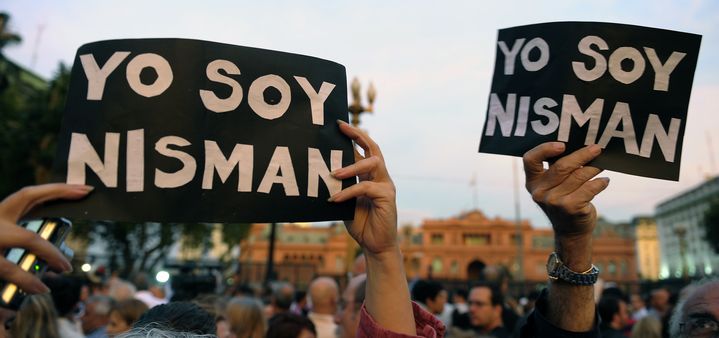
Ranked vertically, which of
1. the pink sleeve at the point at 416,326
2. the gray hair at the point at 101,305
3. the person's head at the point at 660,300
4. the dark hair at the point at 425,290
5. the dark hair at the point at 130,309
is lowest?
the person's head at the point at 660,300

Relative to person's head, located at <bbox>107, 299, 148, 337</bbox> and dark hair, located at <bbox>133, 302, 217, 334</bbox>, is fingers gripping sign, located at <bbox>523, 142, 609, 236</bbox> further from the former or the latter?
person's head, located at <bbox>107, 299, 148, 337</bbox>

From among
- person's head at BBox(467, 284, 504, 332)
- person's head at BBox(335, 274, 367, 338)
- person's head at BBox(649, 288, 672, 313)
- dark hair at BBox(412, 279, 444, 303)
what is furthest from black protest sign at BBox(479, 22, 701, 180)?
person's head at BBox(649, 288, 672, 313)

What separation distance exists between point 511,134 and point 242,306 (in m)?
2.93

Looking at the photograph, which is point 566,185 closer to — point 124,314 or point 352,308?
point 352,308

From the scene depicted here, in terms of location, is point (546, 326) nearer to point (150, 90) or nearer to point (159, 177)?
point (159, 177)

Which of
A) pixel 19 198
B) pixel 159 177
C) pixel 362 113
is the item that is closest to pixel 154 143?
pixel 159 177

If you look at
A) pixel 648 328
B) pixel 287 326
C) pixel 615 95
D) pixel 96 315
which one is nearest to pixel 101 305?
pixel 96 315

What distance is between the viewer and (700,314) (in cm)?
209

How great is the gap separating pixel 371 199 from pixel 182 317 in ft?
3.85

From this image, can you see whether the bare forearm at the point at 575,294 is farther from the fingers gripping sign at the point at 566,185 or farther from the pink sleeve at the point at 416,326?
the pink sleeve at the point at 416,326

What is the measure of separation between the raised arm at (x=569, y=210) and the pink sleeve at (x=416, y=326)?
1.47 ft

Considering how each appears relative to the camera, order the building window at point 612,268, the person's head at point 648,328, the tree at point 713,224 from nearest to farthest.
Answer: the person's head at point 648,328 → the tree at point 713,224 → the building window at point 612,268

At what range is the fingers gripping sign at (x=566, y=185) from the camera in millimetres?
1868

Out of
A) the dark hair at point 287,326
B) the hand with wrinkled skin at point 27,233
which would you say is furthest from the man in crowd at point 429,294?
the hand with wrinkled skin at point 27,233
